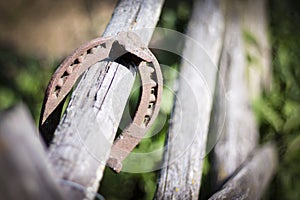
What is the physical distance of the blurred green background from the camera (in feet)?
7.06

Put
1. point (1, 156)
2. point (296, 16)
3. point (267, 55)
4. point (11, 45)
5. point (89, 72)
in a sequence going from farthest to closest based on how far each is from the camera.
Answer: point (296, 16) → point (11, 45) → point (267, 55) → point (89, 72) → point (1, 156)

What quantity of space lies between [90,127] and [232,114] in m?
1.32

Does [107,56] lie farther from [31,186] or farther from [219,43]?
[219,43]

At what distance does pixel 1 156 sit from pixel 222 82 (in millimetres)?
1835

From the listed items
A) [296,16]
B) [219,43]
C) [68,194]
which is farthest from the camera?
[296,16]

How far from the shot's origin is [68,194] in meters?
0.89

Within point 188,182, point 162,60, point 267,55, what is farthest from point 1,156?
point 267,55

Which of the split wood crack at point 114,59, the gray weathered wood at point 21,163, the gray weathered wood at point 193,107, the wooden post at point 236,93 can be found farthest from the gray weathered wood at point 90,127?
the wooden post at point 236,93

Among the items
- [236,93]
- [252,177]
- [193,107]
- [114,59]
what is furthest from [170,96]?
[114,59]

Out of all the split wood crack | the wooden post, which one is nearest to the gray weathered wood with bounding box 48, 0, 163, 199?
the split wood crack

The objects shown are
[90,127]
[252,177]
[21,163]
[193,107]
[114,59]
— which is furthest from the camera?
[193,107]

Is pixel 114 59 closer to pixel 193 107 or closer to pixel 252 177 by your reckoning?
pixel 193 107

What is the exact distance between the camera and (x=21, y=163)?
71 cm

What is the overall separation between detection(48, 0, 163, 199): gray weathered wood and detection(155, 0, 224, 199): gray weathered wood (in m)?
0.47
